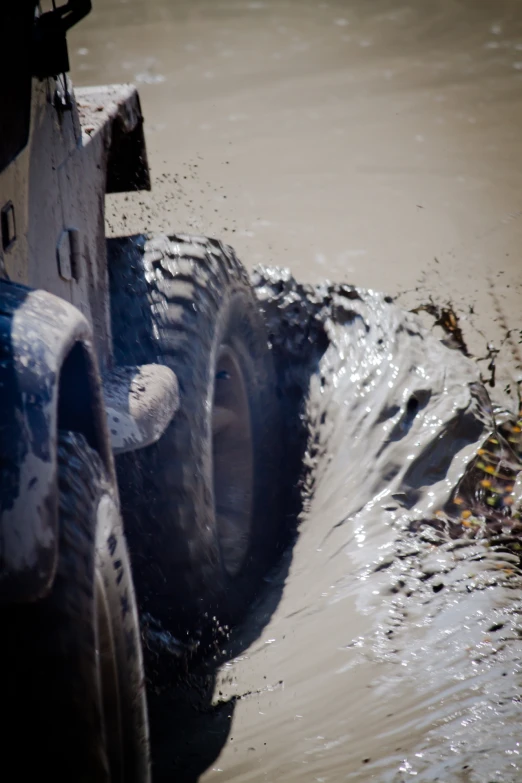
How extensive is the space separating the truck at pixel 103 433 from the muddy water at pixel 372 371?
0.21 metres

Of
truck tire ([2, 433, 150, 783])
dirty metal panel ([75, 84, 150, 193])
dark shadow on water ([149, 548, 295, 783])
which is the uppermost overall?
dirty metal panel ([75, 84, 150, 193])

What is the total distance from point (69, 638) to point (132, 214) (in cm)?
419

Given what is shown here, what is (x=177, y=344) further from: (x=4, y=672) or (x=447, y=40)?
(x=447, y=40)

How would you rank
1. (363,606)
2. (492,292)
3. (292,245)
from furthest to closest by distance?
1. (292,245)
2. (492,292)
3. (363,606)

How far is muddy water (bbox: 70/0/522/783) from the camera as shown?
5.87 ft

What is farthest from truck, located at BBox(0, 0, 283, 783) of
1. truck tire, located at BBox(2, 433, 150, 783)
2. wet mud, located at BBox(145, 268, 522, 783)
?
wet mud, located at BBox(145, 268, 522, 783)

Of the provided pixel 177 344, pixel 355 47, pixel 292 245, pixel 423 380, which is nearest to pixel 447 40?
pixel 355 47

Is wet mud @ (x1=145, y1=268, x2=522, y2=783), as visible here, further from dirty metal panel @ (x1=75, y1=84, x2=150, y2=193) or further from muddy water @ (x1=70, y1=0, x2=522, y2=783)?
dirty metal panel @ (x1=75, y1=84, x2=150, y2=193)

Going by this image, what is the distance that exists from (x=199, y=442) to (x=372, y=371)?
0.91 meters

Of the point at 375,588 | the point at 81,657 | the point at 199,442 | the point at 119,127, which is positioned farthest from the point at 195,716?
the point at 119,127

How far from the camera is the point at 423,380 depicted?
9.70 ft

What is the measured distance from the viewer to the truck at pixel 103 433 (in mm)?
1203

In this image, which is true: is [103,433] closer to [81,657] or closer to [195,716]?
[81,657]

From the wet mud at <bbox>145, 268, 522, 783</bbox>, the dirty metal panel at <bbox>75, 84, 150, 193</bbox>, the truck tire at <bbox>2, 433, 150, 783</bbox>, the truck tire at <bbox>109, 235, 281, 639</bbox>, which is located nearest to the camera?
the truck tire at <bbox>2, 433, 150, 783</bbox>
